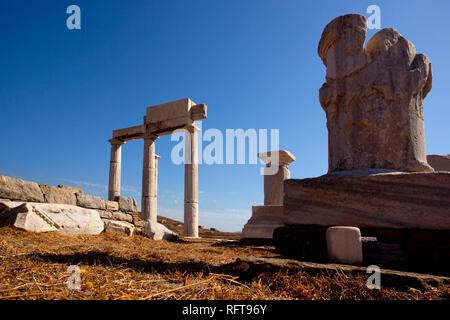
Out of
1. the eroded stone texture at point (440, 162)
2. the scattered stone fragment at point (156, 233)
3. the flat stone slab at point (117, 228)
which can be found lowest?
the scattered stone fragment at point (156, 233)

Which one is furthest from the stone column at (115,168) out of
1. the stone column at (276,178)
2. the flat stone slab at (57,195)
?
the flat stone slab at (57,195)

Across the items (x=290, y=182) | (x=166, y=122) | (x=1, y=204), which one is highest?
(x=166, y=122)

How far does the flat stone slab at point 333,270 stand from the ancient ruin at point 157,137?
10.6 m

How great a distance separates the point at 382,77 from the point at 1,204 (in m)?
6.54

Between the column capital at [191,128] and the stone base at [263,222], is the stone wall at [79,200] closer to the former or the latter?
the stone base at [263,222]

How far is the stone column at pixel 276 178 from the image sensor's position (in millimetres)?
12992

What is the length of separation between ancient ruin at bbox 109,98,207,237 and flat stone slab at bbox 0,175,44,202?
7447 mm

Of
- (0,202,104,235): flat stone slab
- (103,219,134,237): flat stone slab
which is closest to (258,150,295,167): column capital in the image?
(103,219,134,237): flat stone slab

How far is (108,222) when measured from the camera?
6.97 meters

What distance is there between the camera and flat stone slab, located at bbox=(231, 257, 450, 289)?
2113 mm

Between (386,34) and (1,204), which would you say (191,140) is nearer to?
(1,204)

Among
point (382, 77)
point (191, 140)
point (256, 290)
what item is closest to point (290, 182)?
point (256, 290)

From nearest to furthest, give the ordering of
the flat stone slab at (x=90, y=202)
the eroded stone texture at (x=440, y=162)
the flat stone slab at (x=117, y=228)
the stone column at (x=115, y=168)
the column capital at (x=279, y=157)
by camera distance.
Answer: the eroded stone texture at (x=440, y=162), the flat stone slab at (x=90, y=202), the flat stone slab at (x=117, y=228), the column capital at (x=279, y=157), the stone column at (x=115, y=168)

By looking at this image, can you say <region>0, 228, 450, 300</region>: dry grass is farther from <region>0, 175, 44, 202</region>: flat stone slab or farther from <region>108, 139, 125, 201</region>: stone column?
<region>108, 139, 125, 201</region>: stone column
